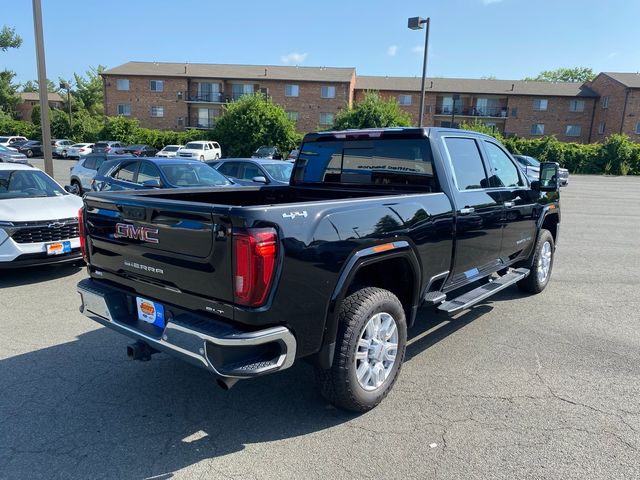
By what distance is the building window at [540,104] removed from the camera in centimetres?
5197

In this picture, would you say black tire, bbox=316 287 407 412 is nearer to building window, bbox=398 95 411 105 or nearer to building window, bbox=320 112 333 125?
building window, bbox=320 112 333 125

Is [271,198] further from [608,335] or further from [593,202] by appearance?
[593,202]

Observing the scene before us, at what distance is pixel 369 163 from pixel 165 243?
234cm

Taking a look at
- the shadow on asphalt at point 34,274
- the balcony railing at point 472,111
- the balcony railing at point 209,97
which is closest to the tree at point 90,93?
the balcony railing at point 209,97

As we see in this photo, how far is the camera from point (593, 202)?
1884 centimetres

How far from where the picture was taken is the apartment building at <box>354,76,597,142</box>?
171 feet

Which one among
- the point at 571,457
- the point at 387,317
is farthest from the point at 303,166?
the point at 571,457

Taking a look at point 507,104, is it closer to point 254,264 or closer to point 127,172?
point 127,172

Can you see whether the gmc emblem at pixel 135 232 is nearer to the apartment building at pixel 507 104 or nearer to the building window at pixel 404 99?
the apartment building at pixel 507 104

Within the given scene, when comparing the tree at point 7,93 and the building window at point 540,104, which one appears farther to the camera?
the tree at point 7,93

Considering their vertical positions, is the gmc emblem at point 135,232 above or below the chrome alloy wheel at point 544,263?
above

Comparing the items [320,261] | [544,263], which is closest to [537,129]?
[544,263]

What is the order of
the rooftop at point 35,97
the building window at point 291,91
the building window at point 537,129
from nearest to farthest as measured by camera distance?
the building window at point 291,91 → the building window at point 537,129 → the rooftop at point 35,97

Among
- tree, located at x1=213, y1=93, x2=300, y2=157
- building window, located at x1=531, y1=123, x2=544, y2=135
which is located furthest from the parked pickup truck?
building window, located at x1=531, y1=123, x2=544, y2=135
